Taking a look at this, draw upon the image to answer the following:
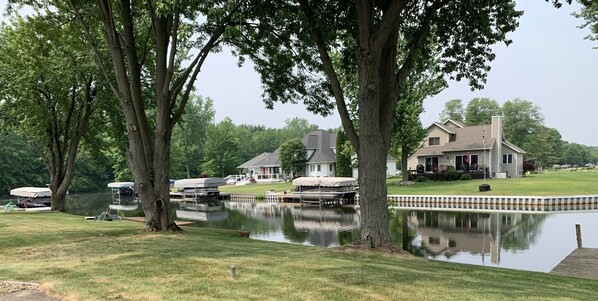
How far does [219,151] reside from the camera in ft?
256

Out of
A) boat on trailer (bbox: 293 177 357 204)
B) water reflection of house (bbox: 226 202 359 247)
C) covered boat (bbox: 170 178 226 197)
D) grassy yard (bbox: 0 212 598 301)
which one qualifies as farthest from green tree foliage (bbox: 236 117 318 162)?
grassy yard (bbox: 0 212 598 301)

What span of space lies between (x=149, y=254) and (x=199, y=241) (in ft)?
8.94

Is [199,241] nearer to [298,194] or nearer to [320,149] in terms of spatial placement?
[298,194]

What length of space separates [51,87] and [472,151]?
138 ft

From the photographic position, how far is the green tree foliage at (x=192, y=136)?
86.2 meters

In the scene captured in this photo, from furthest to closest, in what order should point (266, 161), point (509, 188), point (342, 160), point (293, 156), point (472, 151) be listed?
point (266, 161), point (293, 156), point (342, 160), point (472, 151), point (509, 188)

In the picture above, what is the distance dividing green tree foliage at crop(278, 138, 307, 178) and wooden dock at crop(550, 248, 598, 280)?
167 ft

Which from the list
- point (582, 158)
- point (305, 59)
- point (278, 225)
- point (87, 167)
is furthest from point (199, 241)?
point (582, 158)

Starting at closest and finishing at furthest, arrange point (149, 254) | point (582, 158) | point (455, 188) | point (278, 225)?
point (149, 254), point (278, 225), point (455, 188), point (582, 158)

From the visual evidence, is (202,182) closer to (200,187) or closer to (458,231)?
(200,187)

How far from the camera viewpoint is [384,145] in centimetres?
1176

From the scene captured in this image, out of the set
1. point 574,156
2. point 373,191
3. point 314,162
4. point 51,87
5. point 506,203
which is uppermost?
point 51,87

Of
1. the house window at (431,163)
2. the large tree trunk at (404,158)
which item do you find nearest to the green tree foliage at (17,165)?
the large tree trunk at (404,158)

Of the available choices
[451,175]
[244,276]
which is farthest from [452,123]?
[244,276]
